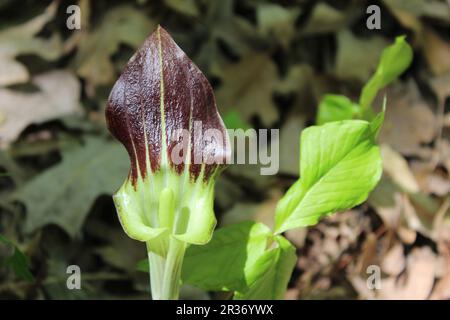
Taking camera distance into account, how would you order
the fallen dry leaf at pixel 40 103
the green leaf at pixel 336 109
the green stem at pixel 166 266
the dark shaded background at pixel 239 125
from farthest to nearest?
the fallen dry leaf at pixel 40 103 → the dark shaded background at pixel 239 125 → the green leaf at pixel 336 109 → the green stem at pixel 166 266

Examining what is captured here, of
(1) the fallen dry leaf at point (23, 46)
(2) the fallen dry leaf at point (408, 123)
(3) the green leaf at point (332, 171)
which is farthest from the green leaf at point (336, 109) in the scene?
(1) the fallen dry leaf at point (23, 46)

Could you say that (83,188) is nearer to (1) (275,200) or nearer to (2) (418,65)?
(1) (275,200)

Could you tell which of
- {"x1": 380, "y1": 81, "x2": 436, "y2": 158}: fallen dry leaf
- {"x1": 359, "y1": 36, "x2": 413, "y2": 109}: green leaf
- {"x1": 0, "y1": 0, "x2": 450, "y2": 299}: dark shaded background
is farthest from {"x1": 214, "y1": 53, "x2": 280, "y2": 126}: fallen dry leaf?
{"x1": 359, "y1": 36, "x2": 413, "y2": 109}: green leaf

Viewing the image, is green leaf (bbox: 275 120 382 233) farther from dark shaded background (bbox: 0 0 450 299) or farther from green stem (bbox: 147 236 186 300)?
dark shaded background (bbox: 0 0 450 299)

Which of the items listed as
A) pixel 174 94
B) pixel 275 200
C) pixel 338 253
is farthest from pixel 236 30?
pixel 174 94

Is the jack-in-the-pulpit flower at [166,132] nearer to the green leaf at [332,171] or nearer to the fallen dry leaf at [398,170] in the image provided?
the green leaf at [332,171]

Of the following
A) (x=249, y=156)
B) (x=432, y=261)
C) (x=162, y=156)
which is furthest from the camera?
(x=249, y=156)

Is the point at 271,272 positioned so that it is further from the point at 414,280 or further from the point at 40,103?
the point at 40,103

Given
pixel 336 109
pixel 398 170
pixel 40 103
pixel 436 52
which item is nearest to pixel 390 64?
pixel 336 109
